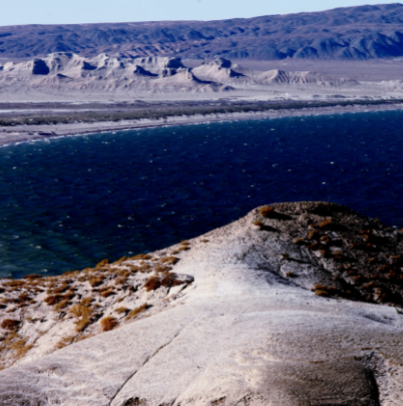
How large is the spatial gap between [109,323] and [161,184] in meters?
57.8

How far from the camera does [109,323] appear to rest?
3167 centimetres

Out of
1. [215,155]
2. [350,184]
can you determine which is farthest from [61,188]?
[350,184]

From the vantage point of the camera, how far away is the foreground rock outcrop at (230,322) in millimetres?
19250

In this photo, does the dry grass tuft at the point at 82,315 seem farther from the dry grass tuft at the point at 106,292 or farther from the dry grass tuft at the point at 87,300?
the dry grass tuft at the point at 106,292

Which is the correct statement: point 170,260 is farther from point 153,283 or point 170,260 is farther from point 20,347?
point 20,347

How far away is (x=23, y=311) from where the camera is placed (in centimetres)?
3656

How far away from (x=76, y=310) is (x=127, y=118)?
465ft

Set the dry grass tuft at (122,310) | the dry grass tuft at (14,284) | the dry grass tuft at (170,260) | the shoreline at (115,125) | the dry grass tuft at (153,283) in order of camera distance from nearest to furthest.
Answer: the dry grass tuft at (122,310) < the dry grass tuft at (153,283) < the dry grass tuft at (170,260) < the dry grass tuft at (14,284) < the shoreline at (115,125)

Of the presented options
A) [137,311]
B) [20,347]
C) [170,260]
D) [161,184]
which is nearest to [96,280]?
[170,260]

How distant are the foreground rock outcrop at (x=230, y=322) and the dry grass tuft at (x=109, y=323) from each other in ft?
0.34

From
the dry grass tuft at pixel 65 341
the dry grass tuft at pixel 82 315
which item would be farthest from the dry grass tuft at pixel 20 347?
the dry grass tuft at pixel 82 315

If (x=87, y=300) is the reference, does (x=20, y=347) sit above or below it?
below

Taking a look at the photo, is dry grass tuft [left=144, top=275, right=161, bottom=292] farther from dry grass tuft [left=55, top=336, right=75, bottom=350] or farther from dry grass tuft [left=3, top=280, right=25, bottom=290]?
dry grass tuft [left=3, top=280, right=25, bottom=290]

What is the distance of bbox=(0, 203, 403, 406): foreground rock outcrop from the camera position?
63.2 ft
